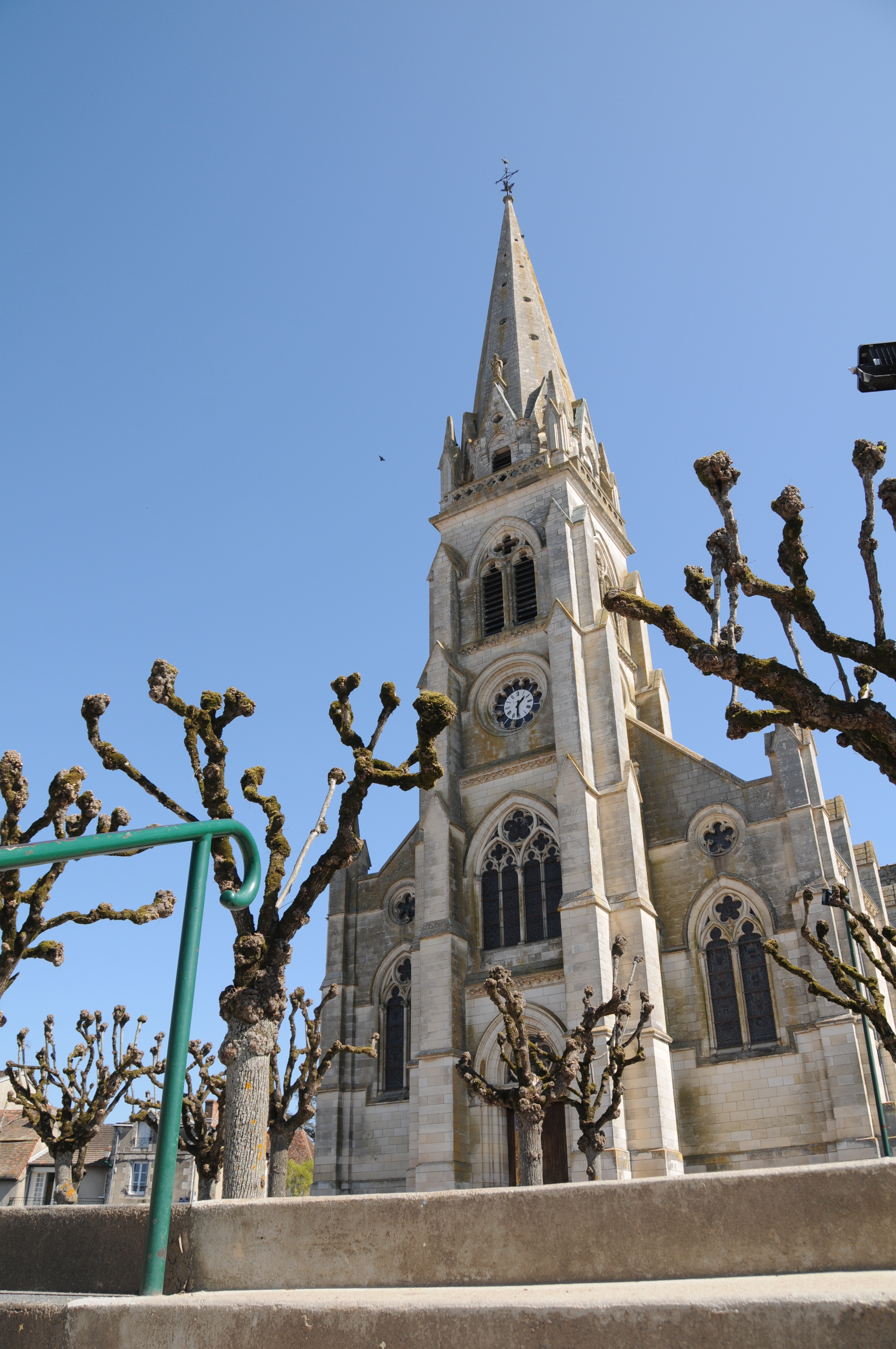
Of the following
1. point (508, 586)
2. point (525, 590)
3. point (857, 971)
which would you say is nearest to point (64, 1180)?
point (857, 971)

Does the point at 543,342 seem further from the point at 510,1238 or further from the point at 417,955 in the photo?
the point at 510,1238

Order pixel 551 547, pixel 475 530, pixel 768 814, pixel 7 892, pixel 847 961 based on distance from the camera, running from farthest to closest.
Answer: pixel 475 530
pixel 551 547
pixel 768 814
pixel 847 961
pixel 7 892

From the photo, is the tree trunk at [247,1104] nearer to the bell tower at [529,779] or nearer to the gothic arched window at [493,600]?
the bell tower at [529,779]

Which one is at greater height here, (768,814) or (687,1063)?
(768,814)

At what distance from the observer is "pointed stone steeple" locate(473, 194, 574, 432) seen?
34312mm

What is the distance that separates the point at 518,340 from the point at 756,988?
24.8m

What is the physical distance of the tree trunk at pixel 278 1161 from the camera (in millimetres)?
19875

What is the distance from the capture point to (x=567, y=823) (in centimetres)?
2316

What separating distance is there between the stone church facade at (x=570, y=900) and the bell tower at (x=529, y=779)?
66 mm

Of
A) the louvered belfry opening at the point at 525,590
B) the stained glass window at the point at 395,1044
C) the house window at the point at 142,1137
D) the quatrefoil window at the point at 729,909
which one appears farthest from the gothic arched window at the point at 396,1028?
the house window at the point at 142,1137

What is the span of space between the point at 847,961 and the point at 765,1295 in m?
18.8

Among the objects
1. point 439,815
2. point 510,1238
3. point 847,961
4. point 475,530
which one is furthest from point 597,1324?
point 475,530

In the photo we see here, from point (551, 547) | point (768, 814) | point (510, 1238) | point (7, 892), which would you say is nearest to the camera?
point (510, 1238)

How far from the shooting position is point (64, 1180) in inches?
843
